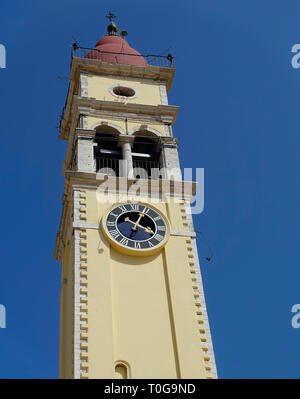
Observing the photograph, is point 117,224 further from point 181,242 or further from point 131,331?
point 131,331

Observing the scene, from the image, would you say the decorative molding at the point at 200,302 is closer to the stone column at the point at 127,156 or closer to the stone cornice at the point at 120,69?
the stone column at the point at 127,156

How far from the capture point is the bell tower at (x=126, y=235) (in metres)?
27.5

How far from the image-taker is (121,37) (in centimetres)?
4438

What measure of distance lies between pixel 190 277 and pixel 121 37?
18.4m

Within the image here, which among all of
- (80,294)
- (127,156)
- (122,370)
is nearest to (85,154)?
(127,156)

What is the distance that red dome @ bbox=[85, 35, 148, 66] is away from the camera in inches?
1608

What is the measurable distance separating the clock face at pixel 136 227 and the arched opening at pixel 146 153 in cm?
344

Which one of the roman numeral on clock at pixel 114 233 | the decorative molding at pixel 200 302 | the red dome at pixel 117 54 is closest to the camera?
the decorative molding at pixel 200 302

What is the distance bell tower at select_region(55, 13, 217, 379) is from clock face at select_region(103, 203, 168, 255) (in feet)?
0.13

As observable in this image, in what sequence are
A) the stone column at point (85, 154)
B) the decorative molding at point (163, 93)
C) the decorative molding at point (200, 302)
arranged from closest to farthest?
the decorative molding at point (200, 302), the stone column at point (85, 154), the decorative molding at point (163, 93)

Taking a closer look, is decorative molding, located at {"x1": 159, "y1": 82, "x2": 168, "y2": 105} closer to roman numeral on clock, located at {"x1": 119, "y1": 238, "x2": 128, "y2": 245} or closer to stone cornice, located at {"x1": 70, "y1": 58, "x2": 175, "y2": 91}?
stone cornice, located at {"x1": 70, "y1": 58, "x2": 175, "y2": 91}

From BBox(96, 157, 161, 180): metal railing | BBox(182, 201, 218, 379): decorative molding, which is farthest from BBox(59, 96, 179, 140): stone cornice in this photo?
BBox(182, 201, 218, 379): decorative molding

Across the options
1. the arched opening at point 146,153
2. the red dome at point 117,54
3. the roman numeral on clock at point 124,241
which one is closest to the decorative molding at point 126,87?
the red dome at point 117,54
